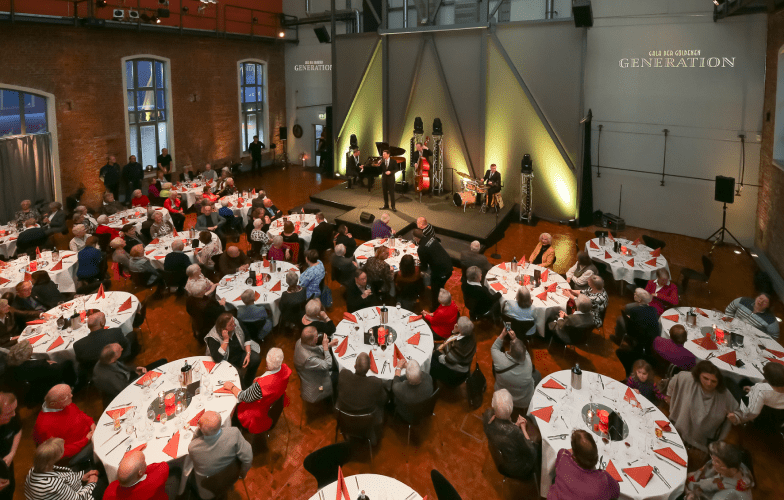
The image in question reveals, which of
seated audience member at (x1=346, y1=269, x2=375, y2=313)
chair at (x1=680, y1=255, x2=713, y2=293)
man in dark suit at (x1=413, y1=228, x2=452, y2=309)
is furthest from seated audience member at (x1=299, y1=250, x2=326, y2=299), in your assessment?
chair at (x1=680, y1=255, x2=713, y2=293)

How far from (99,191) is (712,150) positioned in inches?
568

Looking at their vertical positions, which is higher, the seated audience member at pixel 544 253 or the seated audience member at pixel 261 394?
the seated audience member at pixel 544 253

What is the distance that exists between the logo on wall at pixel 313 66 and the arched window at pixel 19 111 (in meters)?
8.40

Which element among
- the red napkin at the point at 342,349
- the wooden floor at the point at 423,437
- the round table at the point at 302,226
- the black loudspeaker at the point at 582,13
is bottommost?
the wooden floor at the point at 423,437

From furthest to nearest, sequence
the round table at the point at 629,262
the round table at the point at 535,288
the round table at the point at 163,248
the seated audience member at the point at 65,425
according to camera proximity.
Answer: the round table at the point at 163,248 → the round table at the point at 629,262 → the round table at the point at 535,288 → the seated audience member at the point at 65,425

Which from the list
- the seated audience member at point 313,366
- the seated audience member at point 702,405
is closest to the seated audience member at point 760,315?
the seated audience member at point 702,405

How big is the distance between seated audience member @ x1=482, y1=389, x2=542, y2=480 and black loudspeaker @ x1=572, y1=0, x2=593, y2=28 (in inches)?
357

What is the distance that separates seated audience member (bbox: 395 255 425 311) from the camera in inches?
270

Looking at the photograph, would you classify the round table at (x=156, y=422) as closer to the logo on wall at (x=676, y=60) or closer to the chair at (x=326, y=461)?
the chair at (x=326, y=461)

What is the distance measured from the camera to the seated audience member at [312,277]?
6.93 m

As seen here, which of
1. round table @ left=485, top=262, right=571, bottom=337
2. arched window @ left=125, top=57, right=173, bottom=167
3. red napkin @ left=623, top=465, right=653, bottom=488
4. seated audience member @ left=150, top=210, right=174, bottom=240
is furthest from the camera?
arched window @ left=125, top=57, right=173, bottom=167

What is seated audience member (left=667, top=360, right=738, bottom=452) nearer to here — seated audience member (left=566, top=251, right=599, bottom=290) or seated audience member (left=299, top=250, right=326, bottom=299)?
seated audience member (left=566, top=251, right=599, bottom=290)

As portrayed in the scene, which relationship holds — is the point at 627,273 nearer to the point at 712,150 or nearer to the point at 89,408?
the point at 712,150

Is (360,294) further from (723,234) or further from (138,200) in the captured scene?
(723,234)
